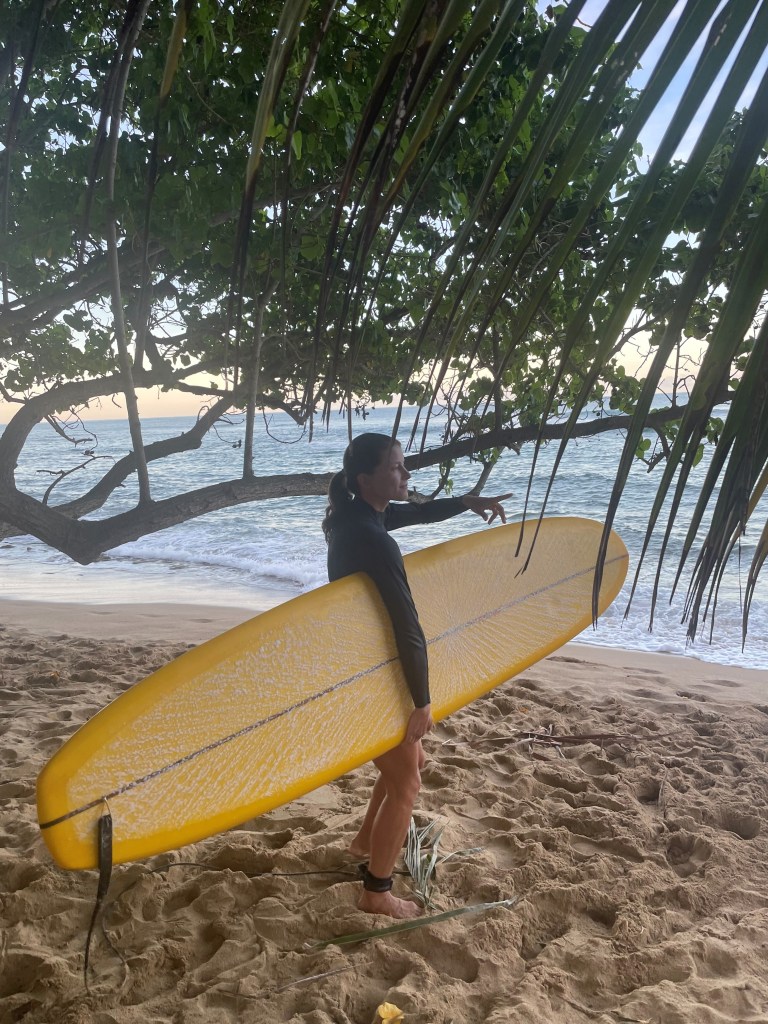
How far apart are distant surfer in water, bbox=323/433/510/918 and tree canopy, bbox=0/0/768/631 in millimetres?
319

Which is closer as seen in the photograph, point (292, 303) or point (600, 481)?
point (292, 303)

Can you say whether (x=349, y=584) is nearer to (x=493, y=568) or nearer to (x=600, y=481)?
(x=493, y=568)

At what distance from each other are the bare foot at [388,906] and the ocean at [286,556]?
41.2 inches

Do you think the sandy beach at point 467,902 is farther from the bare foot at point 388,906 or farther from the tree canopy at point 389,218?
the tree canopy at point 389,218

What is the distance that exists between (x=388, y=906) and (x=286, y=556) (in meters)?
9.38

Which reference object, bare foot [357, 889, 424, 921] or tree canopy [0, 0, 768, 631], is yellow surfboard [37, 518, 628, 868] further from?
tree canopy [0, 0, 768, 631]

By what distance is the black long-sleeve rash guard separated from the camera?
6.56 feet

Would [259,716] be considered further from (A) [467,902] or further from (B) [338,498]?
(A) [467,902]

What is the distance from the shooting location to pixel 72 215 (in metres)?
2.49

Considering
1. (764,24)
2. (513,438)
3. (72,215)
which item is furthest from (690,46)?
(513,438)

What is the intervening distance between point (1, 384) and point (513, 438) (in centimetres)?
314

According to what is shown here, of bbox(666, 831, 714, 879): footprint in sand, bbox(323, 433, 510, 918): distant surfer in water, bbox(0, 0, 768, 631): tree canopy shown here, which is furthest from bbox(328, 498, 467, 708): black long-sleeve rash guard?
bbox(666, 831, 714, 879): footprint in sand

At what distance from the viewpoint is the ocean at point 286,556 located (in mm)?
6496

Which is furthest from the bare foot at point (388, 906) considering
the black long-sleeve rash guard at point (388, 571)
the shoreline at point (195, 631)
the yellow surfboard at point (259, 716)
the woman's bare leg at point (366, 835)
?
the shoreline at point (195, 631)
